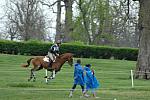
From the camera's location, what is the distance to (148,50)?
113ft

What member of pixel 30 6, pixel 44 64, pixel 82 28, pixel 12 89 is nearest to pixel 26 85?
pixel 12 89

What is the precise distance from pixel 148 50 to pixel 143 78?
2.11 meters

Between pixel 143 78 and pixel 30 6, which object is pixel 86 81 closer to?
pixel 143 78

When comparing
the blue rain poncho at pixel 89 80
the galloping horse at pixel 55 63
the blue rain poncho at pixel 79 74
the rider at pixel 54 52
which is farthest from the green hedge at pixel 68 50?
the blue rain poncho at pixel 79 74

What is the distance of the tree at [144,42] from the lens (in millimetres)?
33906

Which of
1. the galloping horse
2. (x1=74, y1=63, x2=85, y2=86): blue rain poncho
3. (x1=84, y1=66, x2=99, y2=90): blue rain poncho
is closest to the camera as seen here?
(x1=74, y1=63, x2=85, y2=86): blue rain poncho

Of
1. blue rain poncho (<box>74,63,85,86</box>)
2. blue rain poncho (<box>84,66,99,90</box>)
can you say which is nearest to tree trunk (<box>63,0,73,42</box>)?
blue rain poncho (<box>84,66,99,90</box>)

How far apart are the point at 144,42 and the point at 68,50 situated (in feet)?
67.6

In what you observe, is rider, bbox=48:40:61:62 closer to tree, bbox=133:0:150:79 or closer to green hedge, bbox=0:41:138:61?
tree, bbox=133:0:150:79

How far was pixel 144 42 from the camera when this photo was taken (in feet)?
113

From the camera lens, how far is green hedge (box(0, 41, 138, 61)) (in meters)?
53.4

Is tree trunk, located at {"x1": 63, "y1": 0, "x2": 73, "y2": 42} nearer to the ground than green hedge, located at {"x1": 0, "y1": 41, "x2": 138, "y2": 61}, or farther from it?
farther from it

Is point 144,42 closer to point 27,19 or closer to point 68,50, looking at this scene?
point 68,50

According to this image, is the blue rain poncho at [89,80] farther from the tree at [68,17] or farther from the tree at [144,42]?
the tree at [68,17]
